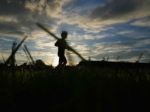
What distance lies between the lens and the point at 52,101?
4.05 meters

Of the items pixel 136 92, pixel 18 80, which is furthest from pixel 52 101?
pixel 136 92

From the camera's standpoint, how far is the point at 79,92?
12.9 ft

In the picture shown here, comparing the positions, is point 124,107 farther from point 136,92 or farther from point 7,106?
point 7,106

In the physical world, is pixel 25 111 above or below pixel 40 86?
below

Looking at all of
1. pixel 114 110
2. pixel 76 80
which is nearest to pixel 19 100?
pixel 76 80

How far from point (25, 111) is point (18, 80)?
0.73m

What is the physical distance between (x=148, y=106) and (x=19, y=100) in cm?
146

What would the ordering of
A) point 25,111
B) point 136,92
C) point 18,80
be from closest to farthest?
point 25,111 → point 136,92 → point 18,80

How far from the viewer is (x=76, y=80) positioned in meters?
4.44

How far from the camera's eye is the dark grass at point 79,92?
372 cm

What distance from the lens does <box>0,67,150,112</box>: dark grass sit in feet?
12.2

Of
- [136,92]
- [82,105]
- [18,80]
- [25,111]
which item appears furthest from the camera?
[18,80]

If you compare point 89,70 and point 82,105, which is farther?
point 89,70

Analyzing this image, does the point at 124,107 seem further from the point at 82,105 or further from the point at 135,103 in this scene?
the point at 82,105
